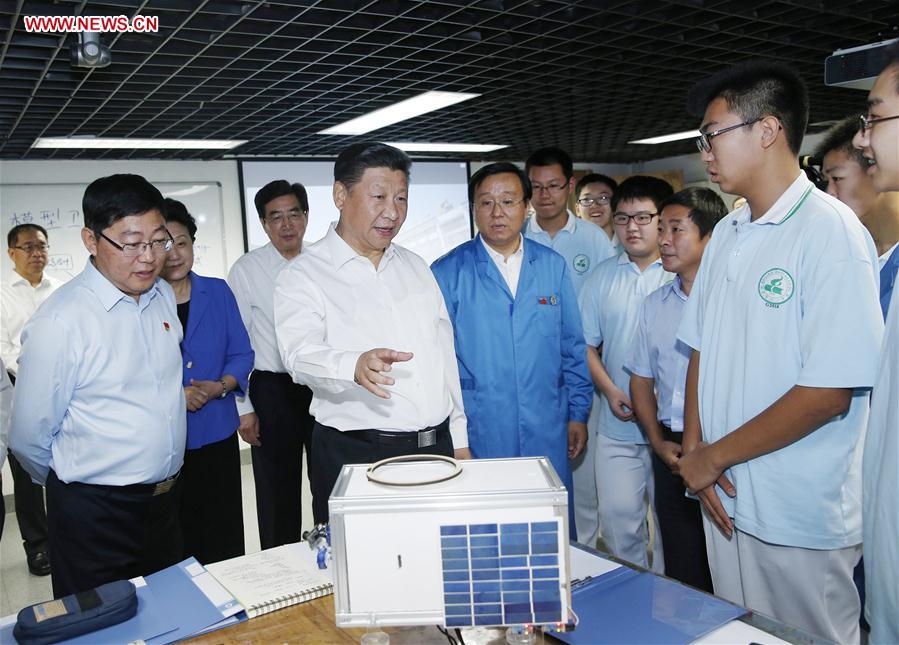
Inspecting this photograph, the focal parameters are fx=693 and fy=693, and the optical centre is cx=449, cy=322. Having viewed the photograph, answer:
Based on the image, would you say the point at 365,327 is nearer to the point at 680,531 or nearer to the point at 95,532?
the point at 95,532

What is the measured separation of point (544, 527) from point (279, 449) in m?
2.51

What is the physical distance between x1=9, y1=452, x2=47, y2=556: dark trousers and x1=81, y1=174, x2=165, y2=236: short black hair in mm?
2536

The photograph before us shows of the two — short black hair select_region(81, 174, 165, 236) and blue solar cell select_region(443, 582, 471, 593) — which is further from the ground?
short black hair select_region(81, 174, 165, 236)

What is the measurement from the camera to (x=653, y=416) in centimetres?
254

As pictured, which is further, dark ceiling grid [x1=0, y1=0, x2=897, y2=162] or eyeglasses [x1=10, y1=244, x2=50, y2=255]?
eyeglasses [x1=10, y1=244, x2=50, y2=255]

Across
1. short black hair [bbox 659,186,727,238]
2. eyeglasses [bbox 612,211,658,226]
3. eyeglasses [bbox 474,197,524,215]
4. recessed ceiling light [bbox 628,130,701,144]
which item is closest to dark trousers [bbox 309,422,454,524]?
eyeglasses [bbox 474,197,524,215]

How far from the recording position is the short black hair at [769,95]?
5.32 feet

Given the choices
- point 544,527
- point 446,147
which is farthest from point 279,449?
point 446,147

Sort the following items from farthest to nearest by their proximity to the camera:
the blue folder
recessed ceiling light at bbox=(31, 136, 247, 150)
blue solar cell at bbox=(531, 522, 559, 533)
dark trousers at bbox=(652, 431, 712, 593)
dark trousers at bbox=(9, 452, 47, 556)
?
recessed ceiling light at bbox=(31, 136, 247, 150), dark trousers at bbox=(9, 452, 47, 556), dark trousers at bbox=(652, 431, 712, 593), the blue folder, blue solar cell at bbox=(531, 522, 559, 533)

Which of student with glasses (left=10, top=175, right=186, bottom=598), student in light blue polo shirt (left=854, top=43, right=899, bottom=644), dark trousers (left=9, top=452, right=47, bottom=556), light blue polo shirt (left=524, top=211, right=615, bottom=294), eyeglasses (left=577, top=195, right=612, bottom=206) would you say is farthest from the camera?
eyeglasses (left=577, top=195, right=612, bottom=206)

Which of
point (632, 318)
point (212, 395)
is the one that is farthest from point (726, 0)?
point (212, 395)

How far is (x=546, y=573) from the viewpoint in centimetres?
102

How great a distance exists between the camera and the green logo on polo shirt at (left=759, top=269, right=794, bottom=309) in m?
1.52

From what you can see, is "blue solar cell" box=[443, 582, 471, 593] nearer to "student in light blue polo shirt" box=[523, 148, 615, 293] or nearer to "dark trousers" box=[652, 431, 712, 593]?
"dark trousers" box=[652, 431, 712, 593]
